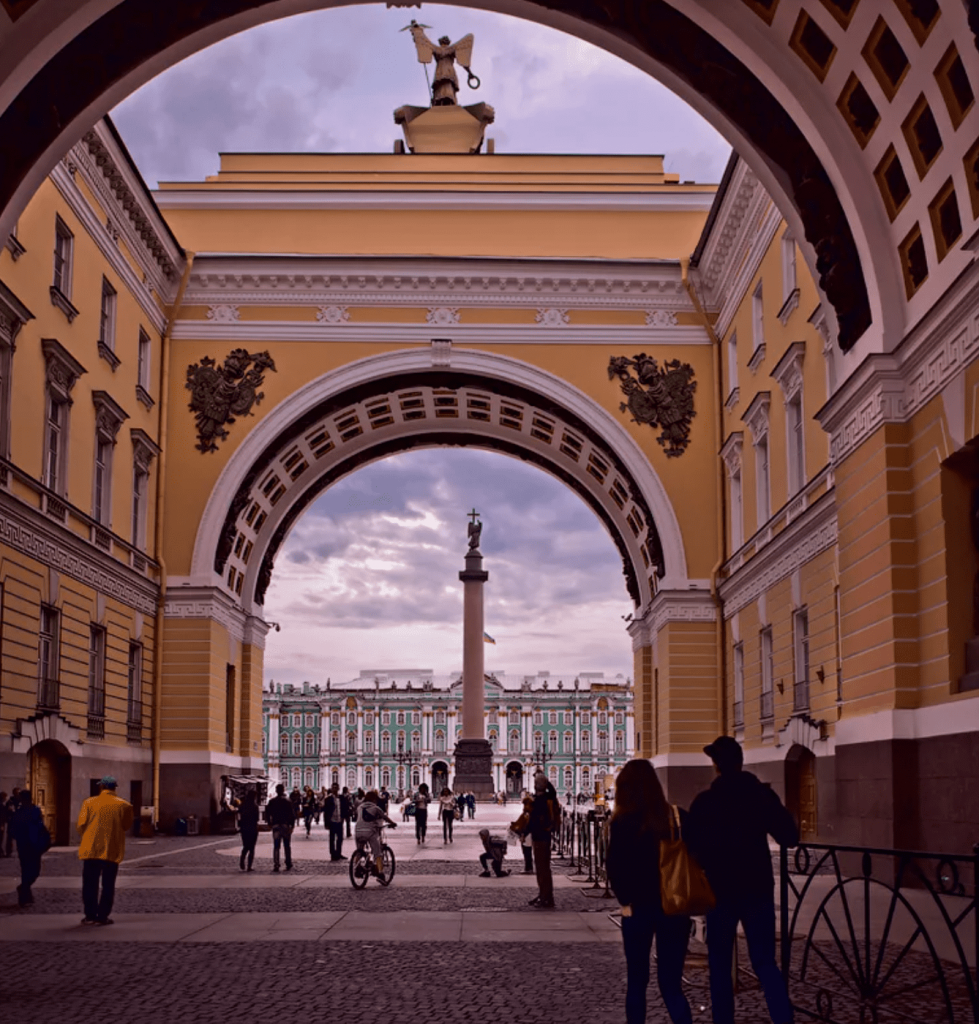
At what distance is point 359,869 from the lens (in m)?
20.8

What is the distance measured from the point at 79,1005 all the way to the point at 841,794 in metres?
10.5

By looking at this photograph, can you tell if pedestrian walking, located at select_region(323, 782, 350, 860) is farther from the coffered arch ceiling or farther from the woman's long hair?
the woman's long hair

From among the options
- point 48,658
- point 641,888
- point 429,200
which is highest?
point 429,200

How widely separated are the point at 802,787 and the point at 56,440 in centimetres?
1734

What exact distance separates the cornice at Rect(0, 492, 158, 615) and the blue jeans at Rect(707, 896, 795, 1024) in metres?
19.7

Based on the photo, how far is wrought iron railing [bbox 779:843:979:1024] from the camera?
8.45 m

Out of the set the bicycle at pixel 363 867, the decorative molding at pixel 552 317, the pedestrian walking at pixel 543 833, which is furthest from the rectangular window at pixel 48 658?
Answer: the decorative molding at pixel 552 317

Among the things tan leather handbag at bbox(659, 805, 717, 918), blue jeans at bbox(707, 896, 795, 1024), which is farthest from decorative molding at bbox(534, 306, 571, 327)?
tan leather handbag at bbox(659, 805, 717, 918)

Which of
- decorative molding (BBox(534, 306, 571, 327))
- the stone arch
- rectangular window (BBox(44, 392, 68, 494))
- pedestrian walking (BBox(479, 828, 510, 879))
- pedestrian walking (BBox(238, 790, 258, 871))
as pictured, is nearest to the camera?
pedestrian walking (BBox(479, 828, 510, 879))

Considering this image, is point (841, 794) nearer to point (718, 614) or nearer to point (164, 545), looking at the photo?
point (718, 614)

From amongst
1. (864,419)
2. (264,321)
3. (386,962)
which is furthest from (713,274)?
(386,962)

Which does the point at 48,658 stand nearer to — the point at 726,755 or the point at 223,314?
the point at 223,314

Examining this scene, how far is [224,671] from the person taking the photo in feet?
131

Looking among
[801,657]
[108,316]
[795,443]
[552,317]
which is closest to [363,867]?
[801,657]
